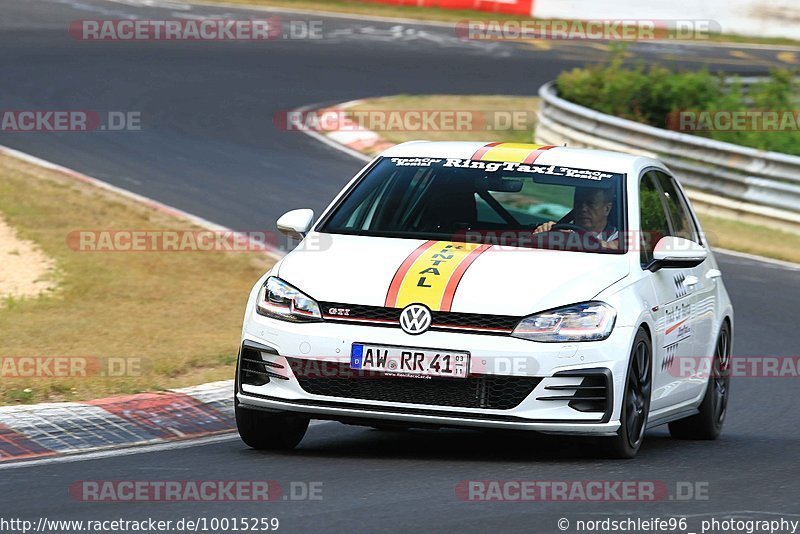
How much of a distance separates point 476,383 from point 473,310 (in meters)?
0.32

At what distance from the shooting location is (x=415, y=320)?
6.75 meters

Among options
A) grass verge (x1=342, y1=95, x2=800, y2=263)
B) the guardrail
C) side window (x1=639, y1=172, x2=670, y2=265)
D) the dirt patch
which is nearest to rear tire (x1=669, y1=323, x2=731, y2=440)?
side window (x1=639, y1=172, x2=670, y2=265)

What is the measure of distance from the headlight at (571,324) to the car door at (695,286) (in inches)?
53.5

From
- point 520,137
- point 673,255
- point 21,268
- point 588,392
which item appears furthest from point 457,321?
point 520,137

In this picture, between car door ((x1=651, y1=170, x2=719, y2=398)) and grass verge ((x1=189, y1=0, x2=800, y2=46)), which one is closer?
car door ((x1=651, y1=170, x2=719, y2=398))

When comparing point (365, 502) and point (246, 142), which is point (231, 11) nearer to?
point (246, 142)

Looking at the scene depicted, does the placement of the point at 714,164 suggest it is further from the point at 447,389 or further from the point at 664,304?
the point at 447,389

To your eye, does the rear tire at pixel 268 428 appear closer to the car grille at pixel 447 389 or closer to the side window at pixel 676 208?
the car grille at pixel 447 389

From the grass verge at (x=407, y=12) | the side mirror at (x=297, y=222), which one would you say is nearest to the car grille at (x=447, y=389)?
the side mirror at (x=297, y=222)

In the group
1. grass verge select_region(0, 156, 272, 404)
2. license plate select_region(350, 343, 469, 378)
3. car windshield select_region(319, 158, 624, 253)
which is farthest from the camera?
grass verge select_region(0, 156, 272, 404)

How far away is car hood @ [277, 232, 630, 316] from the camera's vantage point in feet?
22.4

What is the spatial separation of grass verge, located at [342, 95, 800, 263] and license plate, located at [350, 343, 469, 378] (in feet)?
33.2

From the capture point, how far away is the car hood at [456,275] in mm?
6824

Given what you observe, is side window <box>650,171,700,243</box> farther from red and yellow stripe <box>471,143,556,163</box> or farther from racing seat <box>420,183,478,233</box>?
racing seat <box>420,183,478,233</box>
